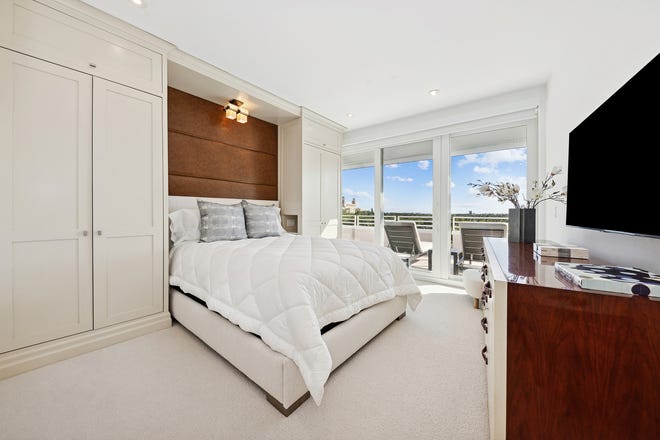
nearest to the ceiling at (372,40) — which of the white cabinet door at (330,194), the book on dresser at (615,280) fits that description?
the white cabinet door at (330,194)

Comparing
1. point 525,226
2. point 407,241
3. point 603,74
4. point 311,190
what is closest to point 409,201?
point 407,241

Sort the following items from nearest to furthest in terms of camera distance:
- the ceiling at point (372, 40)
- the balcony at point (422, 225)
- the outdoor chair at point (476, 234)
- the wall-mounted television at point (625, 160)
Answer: the wall-mounted television at point (625, 160)
the ceiling at point (372, 40)
the outdoor chair at point (476, 234)
the balcony at point (422, 225)

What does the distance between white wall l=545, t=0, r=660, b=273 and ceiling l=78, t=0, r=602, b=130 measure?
186 mm

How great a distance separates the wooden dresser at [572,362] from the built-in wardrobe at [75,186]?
2.58 m

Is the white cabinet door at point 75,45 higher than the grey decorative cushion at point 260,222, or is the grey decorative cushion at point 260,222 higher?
the white cabinet door at point 75,45

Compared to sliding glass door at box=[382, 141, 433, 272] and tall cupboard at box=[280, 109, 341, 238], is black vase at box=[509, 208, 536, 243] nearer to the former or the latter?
sliding glass door at box=[382, 141, 433, 272]

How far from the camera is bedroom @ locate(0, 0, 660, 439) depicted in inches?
52.9

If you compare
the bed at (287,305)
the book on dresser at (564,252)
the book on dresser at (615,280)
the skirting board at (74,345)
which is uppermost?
the book on dresser at (564,252)

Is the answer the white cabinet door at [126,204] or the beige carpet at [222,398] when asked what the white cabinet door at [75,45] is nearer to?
the white cabinet door at [126,204]

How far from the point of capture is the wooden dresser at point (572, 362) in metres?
0.76

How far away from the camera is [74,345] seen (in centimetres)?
189

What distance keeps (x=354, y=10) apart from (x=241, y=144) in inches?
90.7

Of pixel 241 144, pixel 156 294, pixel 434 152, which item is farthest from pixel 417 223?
pixel 156 294

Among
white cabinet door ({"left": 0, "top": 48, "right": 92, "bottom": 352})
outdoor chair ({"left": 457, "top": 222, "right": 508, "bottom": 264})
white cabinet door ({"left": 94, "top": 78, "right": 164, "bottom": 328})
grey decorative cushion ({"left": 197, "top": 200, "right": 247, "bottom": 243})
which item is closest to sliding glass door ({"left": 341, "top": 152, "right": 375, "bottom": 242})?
outdoor chair ({"left": 457, "top": 222, "right": 508, "bottom": 264})
